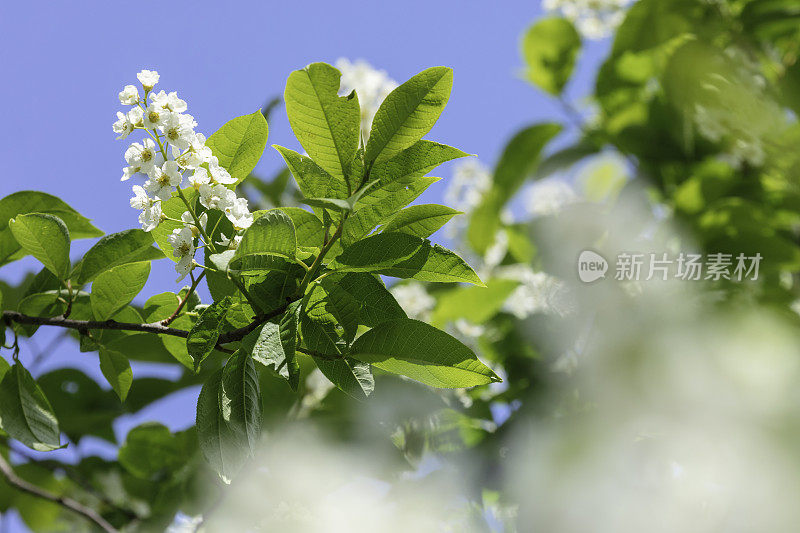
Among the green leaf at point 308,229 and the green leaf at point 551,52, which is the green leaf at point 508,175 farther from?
the green leaf at point 308,229

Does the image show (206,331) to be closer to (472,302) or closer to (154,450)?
(154,450)

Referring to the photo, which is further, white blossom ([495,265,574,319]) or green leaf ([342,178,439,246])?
white blossom ([495,265,574,319])

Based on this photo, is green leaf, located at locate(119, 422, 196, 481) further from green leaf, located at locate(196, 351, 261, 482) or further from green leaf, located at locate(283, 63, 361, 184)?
green leaf, located at locate(283, 63, 361, 184)

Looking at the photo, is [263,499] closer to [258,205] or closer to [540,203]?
[258,205]

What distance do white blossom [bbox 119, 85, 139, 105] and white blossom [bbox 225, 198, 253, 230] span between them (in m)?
0.12

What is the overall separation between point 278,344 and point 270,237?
9cm

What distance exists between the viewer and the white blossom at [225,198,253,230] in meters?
0.52

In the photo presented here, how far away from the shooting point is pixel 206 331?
19.8 inches

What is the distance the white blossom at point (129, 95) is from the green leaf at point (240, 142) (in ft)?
0.22

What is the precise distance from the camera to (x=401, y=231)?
0.54 metres

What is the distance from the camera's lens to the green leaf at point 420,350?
536 millimetres

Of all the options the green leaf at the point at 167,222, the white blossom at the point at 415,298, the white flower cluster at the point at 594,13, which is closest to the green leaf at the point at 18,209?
the green leaf at the point at 167,222

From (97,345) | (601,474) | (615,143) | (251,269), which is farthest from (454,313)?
(251,269)

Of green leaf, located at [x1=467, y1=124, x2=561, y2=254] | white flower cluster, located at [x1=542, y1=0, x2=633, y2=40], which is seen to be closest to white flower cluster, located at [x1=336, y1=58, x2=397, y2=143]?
green leaf, located at [x1=467, y1=124, x2=561, y2=254]
